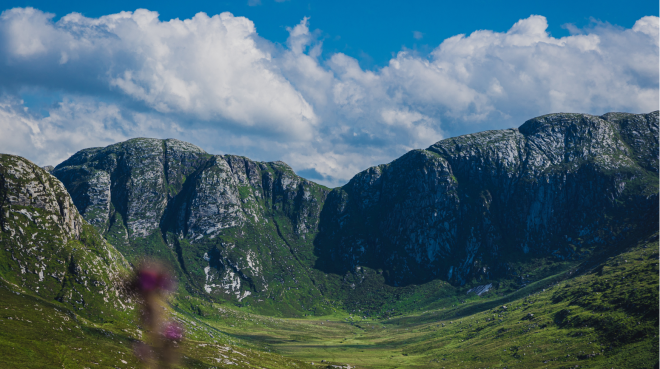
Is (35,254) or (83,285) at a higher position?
(35,254)

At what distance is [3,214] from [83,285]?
55825 mm

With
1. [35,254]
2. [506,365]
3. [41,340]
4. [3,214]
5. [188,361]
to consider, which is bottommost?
[506,365]

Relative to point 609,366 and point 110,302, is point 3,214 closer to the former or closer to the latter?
point 110,302

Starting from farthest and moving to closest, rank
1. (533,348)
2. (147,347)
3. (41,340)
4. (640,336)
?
(533,348) < (147,347) < (640,336) < (41,340)

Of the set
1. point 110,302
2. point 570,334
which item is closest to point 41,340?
point 110,302

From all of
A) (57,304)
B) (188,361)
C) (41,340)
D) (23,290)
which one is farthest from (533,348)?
(23,290)

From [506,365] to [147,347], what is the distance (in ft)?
Answer: 546

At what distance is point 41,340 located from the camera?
134250mm

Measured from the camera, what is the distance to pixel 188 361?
15662 centimetres

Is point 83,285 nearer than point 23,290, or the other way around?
point 23,290

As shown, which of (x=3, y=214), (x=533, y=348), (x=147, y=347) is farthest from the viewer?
(x=3, y=214)

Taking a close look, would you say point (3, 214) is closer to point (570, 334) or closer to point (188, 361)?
point (188, 361)

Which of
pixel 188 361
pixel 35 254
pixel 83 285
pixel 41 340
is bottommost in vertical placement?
pixel 188 361

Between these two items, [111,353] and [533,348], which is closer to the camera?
[111,353]
